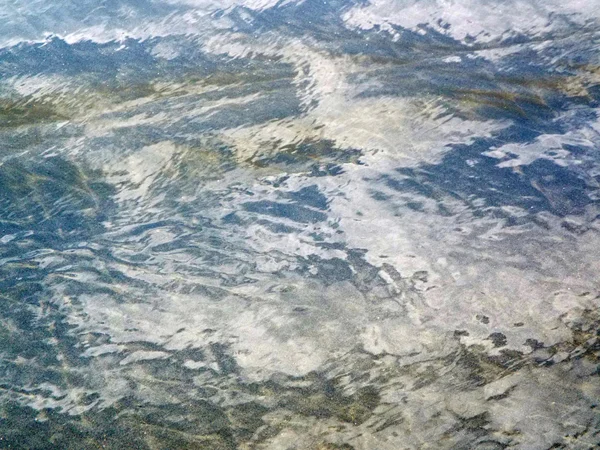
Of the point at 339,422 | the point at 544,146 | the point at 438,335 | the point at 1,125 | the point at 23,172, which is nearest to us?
the point at 339,422

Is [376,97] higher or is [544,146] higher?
[376,97]

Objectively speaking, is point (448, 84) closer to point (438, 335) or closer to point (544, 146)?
point (544, 146)

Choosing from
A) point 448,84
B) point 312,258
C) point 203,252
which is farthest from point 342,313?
→ point 448,84

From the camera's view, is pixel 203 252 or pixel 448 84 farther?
pixel 448 84

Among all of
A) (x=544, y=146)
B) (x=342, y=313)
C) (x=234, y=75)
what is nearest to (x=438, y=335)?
(x=342, y=313)

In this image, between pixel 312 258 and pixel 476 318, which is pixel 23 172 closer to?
pixel 312 258

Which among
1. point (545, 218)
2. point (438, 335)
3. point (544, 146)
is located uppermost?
point (544, 146)

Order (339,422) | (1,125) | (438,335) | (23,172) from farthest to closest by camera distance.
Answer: (1,125), (23,172), (438,335), (339,422)
